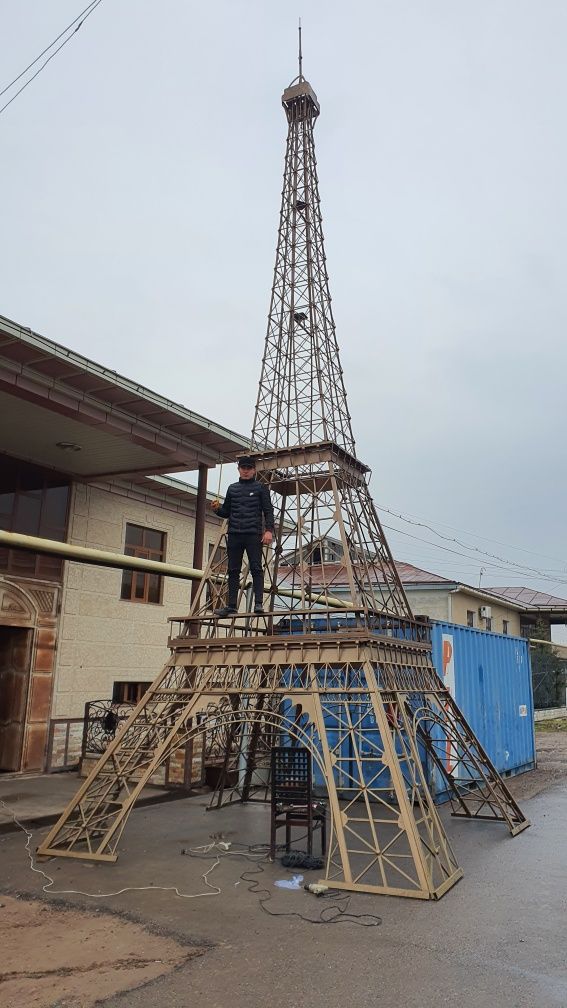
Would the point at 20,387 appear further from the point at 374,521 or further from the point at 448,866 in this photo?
the point at 448,866

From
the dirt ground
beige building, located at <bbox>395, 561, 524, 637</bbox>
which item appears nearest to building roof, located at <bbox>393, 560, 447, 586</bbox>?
beige building, located at <bbox>395, 561, 524, 637</bbox>

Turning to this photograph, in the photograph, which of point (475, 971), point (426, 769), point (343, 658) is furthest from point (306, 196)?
point (475, 971)

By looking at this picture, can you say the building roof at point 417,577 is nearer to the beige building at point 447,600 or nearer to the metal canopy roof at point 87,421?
the beige building at point 447,600

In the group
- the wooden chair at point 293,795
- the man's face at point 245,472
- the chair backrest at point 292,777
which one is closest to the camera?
the wooden chair at point 293,795

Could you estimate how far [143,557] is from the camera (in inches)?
760

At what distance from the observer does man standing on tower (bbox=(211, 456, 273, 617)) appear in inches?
421

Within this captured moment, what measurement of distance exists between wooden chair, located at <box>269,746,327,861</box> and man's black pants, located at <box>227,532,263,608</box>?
2.24 meters

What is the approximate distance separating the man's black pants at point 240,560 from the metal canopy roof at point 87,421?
4.63 meters

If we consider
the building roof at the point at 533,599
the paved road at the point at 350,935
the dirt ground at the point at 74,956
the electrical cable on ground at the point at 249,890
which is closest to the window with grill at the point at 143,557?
the electrical cable on ground at the point at 249,890

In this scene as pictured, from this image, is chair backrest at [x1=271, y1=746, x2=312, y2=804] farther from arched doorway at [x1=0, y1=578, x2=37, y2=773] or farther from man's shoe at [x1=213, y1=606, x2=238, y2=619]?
arched doorway at [x1=0, y1=578, x2=37, y2=773]

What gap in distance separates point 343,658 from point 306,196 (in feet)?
31.0

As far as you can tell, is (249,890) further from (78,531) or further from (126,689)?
(78,531)

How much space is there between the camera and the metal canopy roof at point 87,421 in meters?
12.6

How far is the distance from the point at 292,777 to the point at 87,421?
8015 mm
